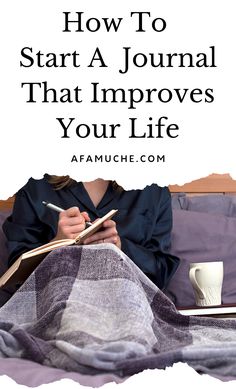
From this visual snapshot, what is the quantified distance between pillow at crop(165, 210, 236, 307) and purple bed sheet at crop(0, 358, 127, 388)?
762mm

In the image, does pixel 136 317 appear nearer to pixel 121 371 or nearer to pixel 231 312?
pixel 121 371

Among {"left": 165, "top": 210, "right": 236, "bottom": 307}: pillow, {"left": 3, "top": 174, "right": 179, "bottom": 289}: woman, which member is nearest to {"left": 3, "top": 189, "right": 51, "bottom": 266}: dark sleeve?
{"left": 3, "top": 174, "right": 179, "bottom": 289}: woman

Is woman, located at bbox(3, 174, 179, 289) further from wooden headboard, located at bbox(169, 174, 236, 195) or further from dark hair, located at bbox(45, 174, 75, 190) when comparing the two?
wooden headboard, located at bbox(169, 174, 236, 195)

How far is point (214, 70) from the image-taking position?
1797 mm

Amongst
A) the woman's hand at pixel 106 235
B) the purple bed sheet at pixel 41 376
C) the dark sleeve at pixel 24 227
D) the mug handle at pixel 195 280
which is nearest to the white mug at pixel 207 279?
the mug handle at pixel 195 280

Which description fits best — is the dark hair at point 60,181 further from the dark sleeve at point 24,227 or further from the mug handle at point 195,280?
the mug handle at point 195,280

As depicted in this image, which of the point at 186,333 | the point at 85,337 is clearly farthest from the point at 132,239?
the point at 85,337

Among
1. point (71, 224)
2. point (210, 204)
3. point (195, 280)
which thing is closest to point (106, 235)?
point (71, 224)

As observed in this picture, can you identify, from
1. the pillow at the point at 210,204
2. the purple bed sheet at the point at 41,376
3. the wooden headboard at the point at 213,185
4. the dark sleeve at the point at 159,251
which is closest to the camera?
the purple bed sheet at the point at 41,376

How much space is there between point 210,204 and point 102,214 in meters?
0.38

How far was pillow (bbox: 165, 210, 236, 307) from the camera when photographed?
5.57 ft

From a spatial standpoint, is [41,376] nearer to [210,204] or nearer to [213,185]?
[210,204]

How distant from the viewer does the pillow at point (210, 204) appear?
6.35ft

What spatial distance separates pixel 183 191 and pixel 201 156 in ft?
1.17
